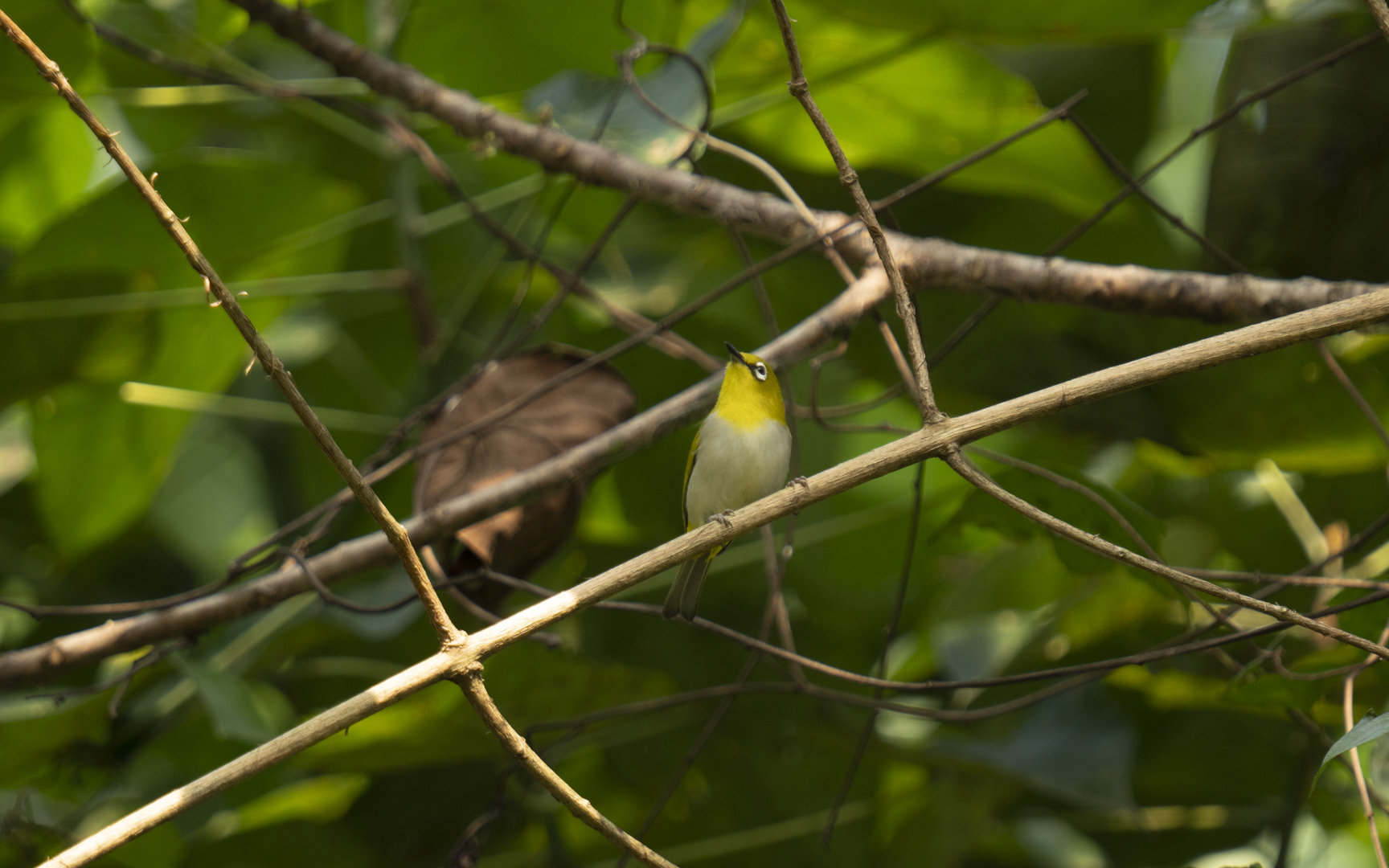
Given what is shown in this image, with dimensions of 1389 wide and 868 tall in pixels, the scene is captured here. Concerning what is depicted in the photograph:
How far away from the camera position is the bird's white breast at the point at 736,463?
1.90 meters

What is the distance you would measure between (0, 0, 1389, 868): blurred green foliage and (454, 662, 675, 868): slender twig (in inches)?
37.0

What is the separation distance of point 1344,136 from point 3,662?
2.75 m

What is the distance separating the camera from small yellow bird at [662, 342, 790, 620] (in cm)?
190

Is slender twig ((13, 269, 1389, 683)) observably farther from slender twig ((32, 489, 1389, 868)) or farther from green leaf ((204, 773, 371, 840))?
green leaf ((204, 773, 371, 840))

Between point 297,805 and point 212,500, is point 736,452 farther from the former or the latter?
point 212,500

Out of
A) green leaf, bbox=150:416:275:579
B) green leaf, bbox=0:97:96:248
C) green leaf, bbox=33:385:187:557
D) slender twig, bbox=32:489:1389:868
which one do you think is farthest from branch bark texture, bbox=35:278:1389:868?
green leaf, bbox=0:97:96:248

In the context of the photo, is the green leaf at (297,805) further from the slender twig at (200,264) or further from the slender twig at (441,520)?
the slender twig at (200,264)

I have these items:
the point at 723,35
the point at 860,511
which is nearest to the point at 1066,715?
the point at 860,511

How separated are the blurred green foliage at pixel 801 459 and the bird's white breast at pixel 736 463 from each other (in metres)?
0.37

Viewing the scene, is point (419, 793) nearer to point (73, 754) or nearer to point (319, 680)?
point (319, 680)

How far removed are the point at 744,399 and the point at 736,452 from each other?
10cm

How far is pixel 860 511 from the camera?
2359 mm

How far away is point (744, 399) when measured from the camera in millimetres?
1913

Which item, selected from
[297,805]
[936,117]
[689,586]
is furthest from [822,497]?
[297,805]
